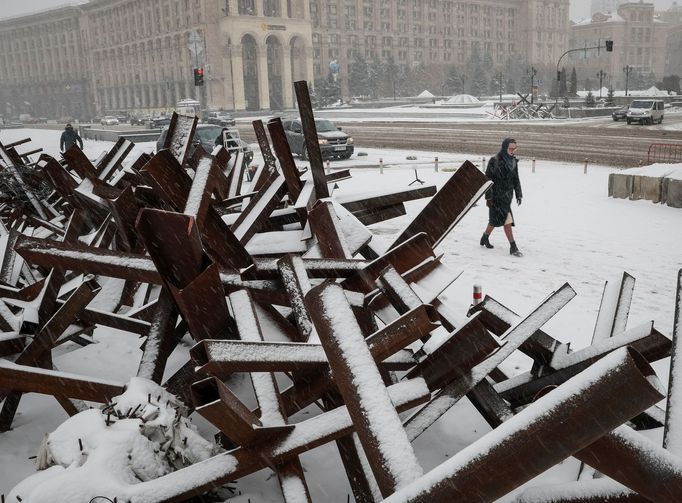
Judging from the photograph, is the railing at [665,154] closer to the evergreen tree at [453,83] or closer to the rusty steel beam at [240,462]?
the rusty steel beam at [240,462]

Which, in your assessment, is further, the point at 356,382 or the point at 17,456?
the point at 17,456

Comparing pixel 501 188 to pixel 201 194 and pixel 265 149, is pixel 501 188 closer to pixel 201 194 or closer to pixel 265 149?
pixel 265 149

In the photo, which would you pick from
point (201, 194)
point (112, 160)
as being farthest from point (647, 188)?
point (201, 194)

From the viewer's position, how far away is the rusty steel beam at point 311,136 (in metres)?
4.38

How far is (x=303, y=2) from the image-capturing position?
93.0m

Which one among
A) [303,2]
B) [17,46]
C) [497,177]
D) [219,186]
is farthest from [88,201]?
[17,46]

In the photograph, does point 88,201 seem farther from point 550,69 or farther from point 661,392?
point 550,69

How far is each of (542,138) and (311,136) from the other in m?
26.7

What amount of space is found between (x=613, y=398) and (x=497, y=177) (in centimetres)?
850

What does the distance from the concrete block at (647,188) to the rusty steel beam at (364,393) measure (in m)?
13.3

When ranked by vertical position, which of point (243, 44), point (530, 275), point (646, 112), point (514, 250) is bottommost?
point (530, 275)

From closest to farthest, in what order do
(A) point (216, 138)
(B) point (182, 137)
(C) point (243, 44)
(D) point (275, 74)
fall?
(B) point (182, 137) → (A) point (216, 138) → (C) point (243, 44) → (D) point (275, 74)

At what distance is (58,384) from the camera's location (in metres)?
3.07

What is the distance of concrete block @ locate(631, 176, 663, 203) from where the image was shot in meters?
13.3
